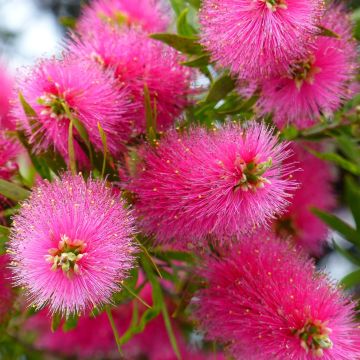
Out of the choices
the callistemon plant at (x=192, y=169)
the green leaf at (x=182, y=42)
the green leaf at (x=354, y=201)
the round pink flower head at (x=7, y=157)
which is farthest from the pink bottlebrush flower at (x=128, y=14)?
the green leaf at (x=354, y=201)

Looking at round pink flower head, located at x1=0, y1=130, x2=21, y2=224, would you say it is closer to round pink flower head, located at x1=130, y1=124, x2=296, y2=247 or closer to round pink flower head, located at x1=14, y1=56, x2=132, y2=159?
round pink flower head, located at x1=14, y1=56, x2=132, y2=159

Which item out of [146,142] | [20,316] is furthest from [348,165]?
[20,316]

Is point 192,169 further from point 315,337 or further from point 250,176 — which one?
point 315,337

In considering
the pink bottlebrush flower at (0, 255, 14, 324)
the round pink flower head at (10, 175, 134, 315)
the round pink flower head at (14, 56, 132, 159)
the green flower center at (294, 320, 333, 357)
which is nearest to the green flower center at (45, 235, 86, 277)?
the round pink flower head at (10, 175, 134, 315)

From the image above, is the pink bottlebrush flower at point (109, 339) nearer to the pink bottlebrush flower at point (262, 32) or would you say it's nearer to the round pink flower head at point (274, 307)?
the round pink flower head at point (274, 307)

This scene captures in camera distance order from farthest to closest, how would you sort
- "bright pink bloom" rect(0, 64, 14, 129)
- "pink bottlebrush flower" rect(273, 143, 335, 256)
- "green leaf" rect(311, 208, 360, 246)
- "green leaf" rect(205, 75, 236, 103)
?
1. "pink bottlebrush flower" rect(273, 143, 335, 256)
2. "green leaf" rect(311, 208, 360, 246)
3. "bright pink bloom" rect(0, 64, 14, 129)
4. "green leaf" rect(205, 75, 236, 103)

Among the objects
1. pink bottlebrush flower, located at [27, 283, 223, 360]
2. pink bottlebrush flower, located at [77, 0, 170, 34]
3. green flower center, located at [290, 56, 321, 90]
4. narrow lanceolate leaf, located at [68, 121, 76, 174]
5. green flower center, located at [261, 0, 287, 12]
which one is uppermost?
green flower center, located at [261, 0, 287, 12]

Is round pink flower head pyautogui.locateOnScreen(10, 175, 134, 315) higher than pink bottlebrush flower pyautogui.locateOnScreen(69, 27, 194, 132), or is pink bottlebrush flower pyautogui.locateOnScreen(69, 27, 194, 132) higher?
pink bottlebrush flower pyautogui.locateOnScreen(69, 27, 194, 132)
